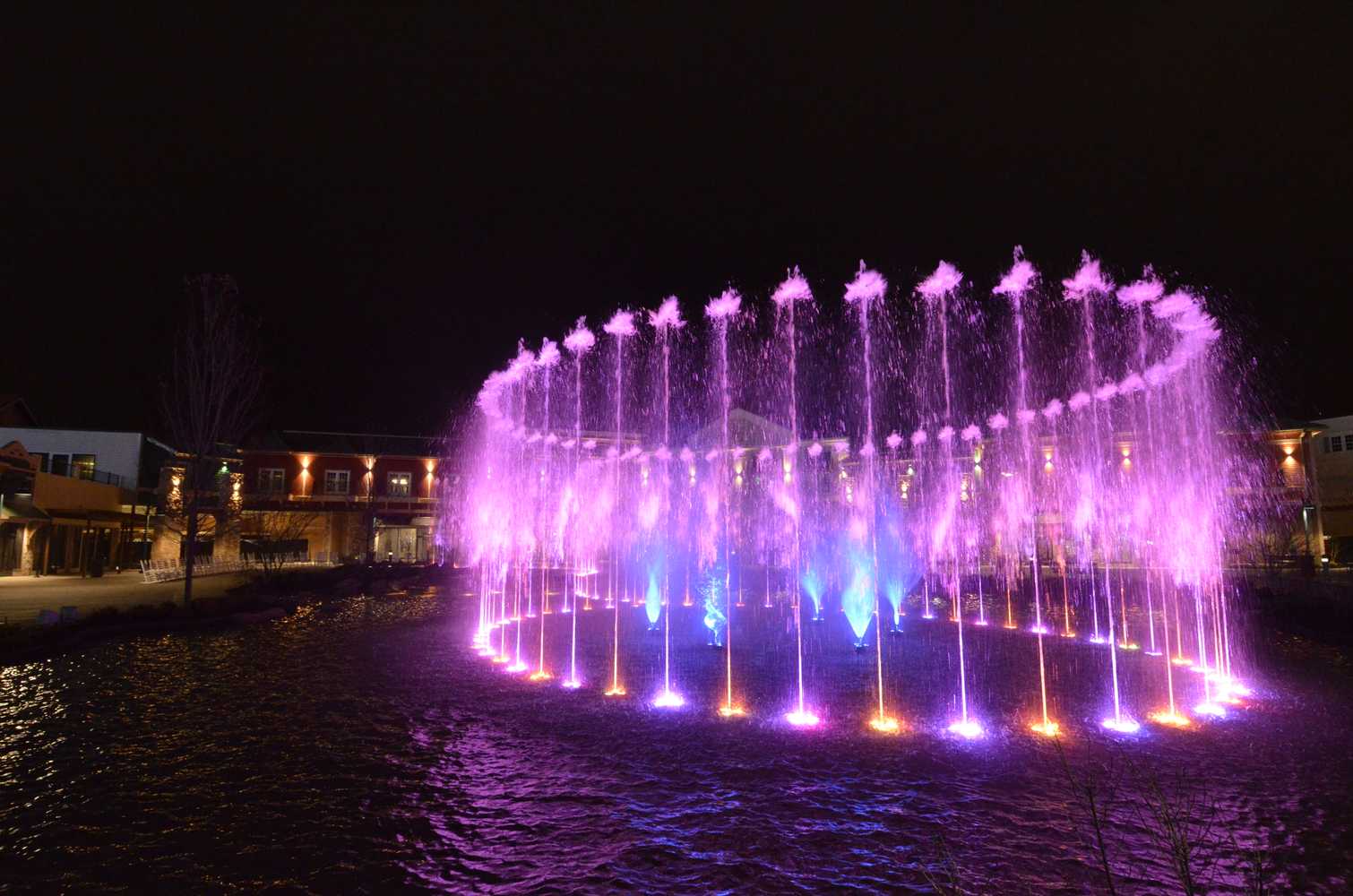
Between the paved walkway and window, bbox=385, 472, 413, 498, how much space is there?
1981 cm

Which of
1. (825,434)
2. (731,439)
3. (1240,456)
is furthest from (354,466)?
(1240,456)

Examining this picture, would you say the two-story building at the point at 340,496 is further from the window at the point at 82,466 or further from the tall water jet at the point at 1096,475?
the tall water jet at the point at 1096,475

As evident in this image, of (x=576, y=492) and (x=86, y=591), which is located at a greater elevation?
(x=576, y=492)

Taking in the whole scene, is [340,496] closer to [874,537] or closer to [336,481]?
[336,481]

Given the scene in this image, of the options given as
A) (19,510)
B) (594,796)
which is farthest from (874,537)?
(19,510)

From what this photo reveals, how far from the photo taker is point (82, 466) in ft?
147

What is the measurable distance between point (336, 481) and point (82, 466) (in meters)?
15.3

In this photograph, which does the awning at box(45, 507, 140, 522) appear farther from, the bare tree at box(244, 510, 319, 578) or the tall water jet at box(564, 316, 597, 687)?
the tall water jet at box(564, 316, 597, 687)

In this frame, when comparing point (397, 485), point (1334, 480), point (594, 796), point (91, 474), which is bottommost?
point (594, 796)

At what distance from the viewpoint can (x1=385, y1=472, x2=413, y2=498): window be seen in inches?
2264

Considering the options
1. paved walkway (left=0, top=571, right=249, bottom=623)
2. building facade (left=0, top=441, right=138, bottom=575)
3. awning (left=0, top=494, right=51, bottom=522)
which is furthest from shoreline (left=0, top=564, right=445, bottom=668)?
building facade (left=0, top=441, right=138, bottom=575)

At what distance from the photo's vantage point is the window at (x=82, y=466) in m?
44.5

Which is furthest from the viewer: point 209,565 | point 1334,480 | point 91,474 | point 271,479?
point 271,479

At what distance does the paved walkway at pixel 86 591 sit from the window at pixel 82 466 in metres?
10.4
